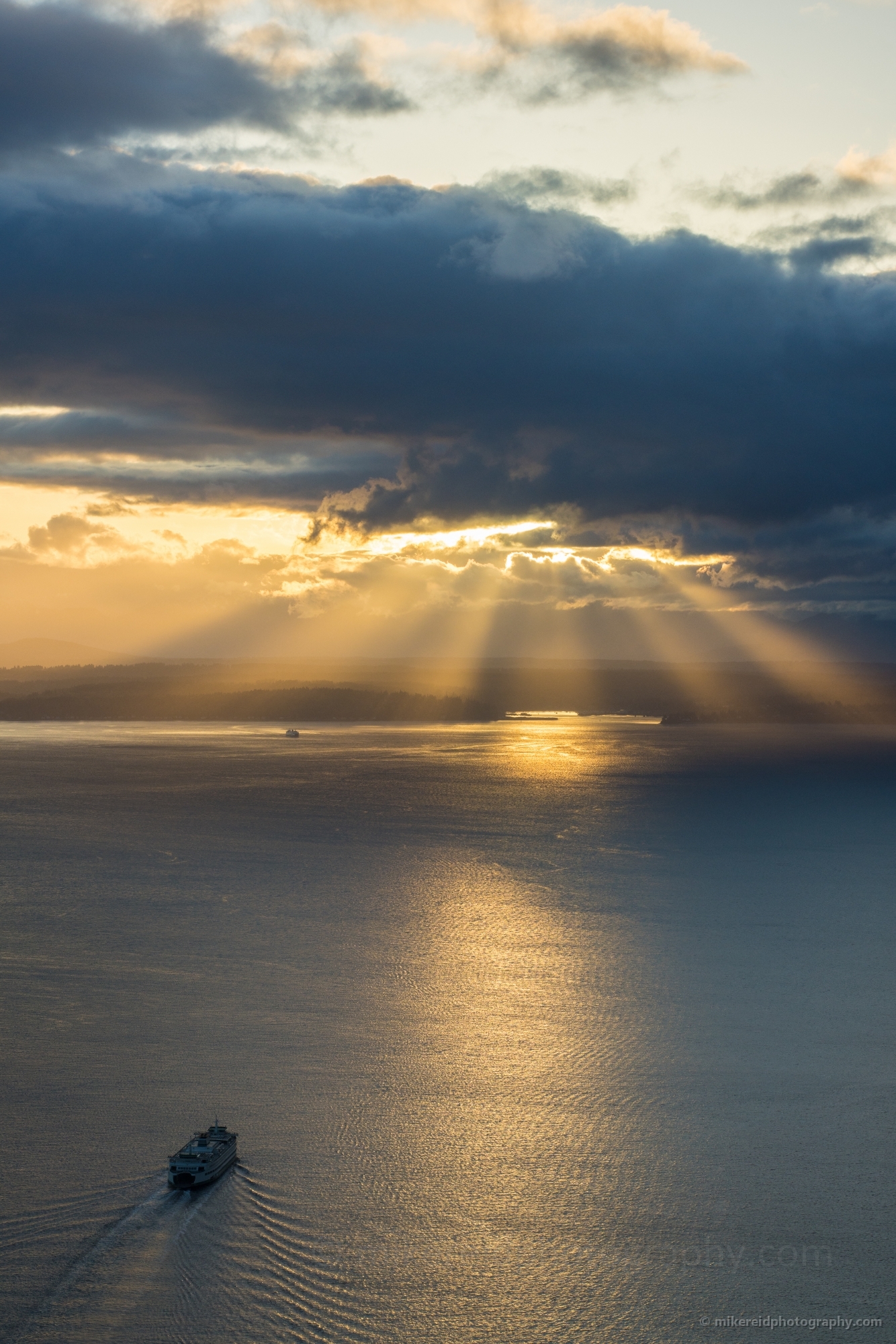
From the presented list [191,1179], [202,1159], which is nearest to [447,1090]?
[202,1159]

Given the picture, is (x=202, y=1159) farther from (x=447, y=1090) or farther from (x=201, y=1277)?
(x=447, y=1090)

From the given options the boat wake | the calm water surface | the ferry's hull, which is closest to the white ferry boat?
the ferry's hull

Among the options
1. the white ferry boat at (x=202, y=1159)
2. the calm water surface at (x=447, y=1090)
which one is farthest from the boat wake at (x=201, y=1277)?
the white ferry boat at (x=202, y=1159)

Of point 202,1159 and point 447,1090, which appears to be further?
point 447,1090

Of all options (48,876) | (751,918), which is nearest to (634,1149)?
(751,918)

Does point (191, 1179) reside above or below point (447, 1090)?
above

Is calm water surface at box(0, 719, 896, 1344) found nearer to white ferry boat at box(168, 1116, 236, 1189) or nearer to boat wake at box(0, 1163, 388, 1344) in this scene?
boat wake at box(0, 1163, 388, 1344)
